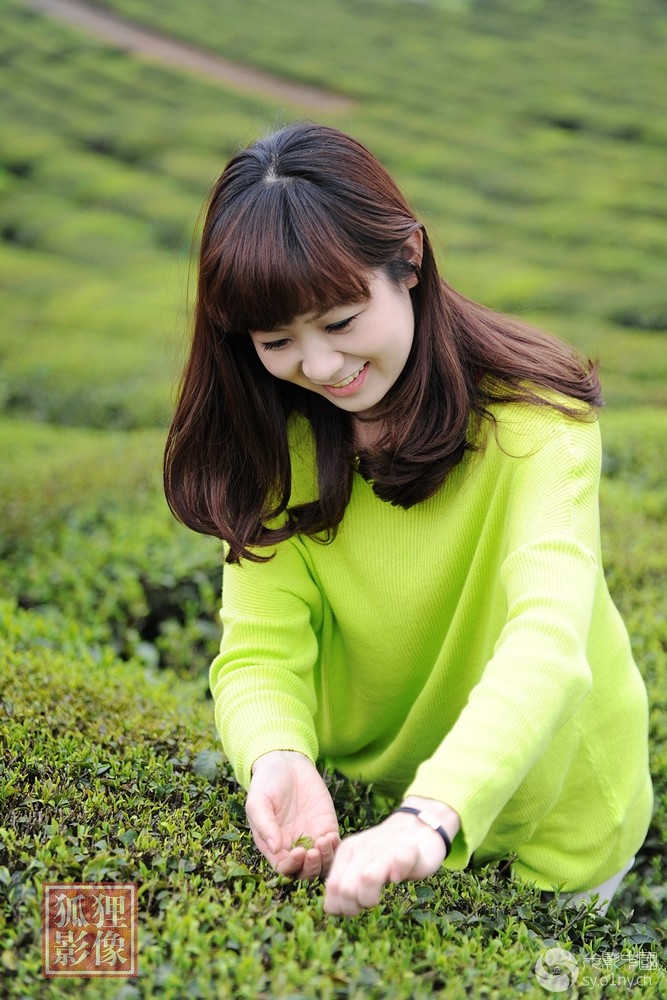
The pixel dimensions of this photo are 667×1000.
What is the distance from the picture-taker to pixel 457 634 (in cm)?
205

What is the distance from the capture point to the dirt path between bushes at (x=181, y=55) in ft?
52.9

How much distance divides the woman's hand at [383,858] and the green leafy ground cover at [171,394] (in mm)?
196

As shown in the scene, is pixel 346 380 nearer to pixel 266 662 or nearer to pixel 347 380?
pixel 347 380

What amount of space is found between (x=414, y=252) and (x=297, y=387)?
40 cm

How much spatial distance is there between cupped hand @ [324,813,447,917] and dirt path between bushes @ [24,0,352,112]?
1559 centimetres

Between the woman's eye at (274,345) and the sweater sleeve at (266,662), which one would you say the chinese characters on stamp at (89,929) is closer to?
the sweater sleeve at (266,662)

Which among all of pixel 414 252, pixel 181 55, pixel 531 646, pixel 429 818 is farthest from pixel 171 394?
pixel 181 55

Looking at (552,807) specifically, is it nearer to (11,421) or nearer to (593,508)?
(593,508)

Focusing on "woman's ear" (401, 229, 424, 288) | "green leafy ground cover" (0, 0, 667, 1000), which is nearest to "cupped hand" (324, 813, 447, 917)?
"green leafy ground cover" (0, 0, 667, 1000)

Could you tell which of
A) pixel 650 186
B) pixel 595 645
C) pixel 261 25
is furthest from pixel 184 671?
pixel 261 25

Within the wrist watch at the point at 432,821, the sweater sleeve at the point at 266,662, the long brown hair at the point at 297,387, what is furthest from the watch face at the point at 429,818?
the long brown hair at the point at 297,387

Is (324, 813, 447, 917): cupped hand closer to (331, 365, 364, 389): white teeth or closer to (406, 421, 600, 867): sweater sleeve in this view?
(406, 421, 600, 867): sweater sleeve

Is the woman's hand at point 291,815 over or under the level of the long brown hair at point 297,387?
under

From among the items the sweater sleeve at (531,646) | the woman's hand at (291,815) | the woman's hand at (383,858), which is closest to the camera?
the woman's hand at (383,858)
